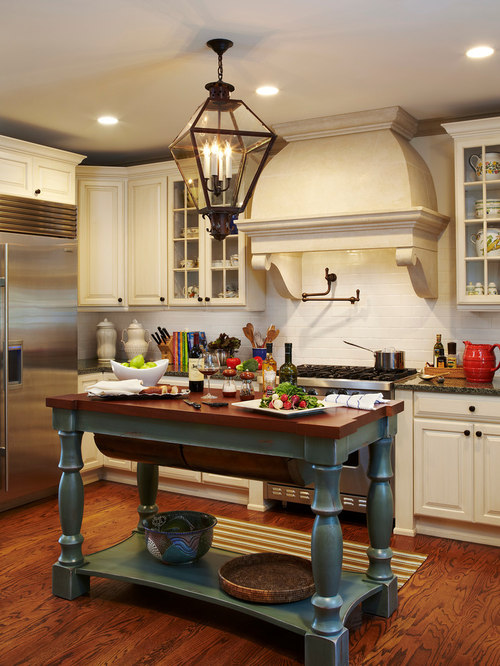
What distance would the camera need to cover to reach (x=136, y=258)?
557cm

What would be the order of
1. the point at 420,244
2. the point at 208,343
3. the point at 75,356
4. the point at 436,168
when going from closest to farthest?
the point at 420,244, the point at 436,168, the point at 75,356, the point at 208,343

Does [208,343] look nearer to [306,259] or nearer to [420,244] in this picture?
[306,259]

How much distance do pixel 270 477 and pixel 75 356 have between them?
259 cm

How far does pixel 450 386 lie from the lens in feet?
13.1

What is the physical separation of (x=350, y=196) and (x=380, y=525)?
2.28m

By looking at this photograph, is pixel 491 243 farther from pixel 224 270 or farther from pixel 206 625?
pixel 206 625

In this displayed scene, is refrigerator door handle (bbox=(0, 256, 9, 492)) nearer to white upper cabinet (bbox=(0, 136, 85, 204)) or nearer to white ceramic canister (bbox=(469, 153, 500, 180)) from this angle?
white upper cabinet (bbox=(0, 136, 85, 204))

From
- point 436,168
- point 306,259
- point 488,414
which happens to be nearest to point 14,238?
point 306,259

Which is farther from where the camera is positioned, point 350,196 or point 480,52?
point 350,196

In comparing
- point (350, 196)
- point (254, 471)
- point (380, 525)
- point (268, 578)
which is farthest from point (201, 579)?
point (350, 196)

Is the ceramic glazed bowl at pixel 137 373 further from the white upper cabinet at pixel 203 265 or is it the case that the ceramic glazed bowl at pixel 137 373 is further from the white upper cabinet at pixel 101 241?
the white upper cabinet at pixel 101 241

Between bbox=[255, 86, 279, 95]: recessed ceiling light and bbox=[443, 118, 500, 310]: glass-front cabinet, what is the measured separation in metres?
1.15

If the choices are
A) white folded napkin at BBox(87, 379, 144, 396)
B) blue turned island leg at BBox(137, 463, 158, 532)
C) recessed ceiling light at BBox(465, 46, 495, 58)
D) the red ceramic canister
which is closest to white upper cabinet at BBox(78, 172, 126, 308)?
blue turned island leg at BBox(137, 463, 158, 532)

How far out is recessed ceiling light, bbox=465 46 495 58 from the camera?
3.40m
